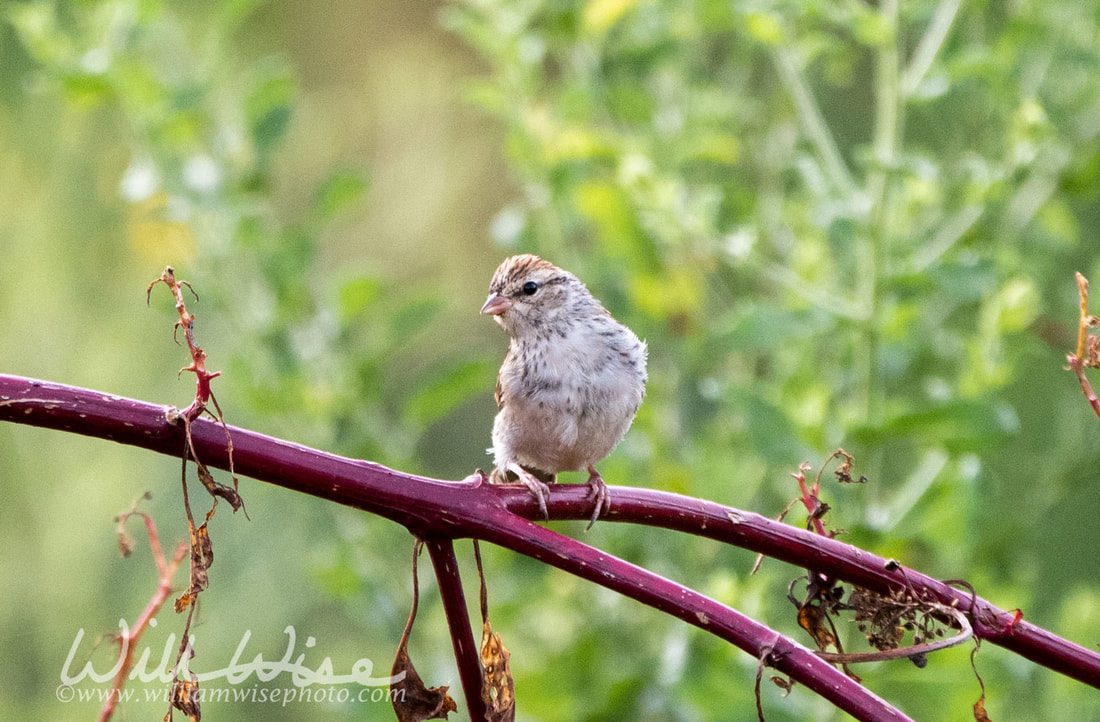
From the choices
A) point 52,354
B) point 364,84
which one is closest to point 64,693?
point 52,354

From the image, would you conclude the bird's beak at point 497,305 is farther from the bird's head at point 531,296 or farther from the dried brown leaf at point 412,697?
the dried brown leaf at point 412,697

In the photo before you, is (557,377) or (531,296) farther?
(531,296)

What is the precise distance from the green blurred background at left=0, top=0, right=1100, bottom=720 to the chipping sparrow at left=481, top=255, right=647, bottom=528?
0.14m

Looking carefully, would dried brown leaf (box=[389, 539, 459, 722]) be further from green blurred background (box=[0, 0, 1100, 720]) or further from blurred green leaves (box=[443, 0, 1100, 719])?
blurred green leaves (box=[443, 0, 1100, 719])

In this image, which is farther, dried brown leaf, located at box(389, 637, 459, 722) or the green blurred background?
the green blurred background

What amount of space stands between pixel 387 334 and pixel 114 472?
128cm

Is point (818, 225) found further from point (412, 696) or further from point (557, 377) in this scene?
point (412, 696)

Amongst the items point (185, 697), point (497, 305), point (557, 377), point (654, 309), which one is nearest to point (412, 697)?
point (185, 697)

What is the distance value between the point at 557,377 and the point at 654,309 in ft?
1.37

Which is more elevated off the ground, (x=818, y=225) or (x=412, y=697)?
(x=818, y=225)

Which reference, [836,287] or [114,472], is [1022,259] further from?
[114,472]

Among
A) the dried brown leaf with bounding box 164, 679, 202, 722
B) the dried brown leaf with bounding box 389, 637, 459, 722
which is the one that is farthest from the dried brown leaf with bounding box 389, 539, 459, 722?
the dried brown leaf with bounding box 164, 679, 202, 722

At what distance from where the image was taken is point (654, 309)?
2.39 metres

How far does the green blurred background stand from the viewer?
80.7 inches
